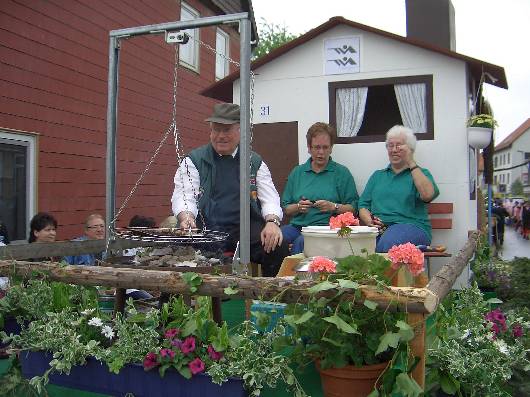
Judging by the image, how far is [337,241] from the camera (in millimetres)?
2998

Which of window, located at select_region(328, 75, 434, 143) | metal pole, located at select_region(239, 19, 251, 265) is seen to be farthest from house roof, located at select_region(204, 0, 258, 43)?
metal pole, located at select_region(239, 19, 251, 265)

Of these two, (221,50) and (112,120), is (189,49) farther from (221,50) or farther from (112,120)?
(112,120)

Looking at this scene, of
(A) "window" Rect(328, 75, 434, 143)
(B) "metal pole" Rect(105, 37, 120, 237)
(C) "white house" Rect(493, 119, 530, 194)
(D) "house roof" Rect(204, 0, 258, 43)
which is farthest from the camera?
(C) "white house" Rect(493, 119, 530, 194)

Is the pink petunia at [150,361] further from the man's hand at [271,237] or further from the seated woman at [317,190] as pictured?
the seated woman at [317,190]

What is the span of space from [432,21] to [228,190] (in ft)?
12.3

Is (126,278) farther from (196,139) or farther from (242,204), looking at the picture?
(196,139)

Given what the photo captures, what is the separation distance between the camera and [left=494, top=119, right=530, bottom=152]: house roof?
198ft

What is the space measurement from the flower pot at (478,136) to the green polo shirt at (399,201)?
61 centimetres

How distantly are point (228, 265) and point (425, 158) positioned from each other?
2.59 meters

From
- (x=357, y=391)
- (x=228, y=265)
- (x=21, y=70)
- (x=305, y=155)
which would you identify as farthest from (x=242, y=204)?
(x=21, y=70)

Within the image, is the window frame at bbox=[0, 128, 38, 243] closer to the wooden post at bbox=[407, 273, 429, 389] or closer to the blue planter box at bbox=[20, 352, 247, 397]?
the blue planter box at bbox=[20, 352, 247, 397]

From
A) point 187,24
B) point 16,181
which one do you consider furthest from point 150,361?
point 16,181

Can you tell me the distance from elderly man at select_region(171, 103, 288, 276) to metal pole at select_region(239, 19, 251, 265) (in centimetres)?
74

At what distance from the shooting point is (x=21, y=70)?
6238 millimetres
